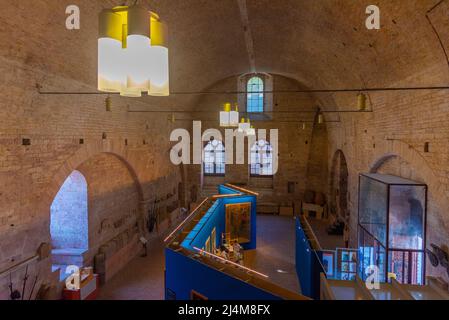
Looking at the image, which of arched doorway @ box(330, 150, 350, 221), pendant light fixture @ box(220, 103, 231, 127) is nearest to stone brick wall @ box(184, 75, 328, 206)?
arched doorway @ box(330, 150, 350, 221)

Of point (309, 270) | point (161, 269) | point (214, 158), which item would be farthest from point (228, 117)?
point (214, 158)

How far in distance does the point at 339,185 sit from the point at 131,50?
41.9 ft

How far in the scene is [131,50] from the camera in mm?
1910

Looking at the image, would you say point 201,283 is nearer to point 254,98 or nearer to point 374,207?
point 374,207

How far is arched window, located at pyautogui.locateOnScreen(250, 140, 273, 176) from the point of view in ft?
54.2

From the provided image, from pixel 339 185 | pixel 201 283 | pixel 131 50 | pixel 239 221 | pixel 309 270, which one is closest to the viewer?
pixel 131 50

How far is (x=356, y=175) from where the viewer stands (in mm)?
10016

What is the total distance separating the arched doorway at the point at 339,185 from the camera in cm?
1296

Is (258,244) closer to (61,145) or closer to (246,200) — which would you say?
(246,200)

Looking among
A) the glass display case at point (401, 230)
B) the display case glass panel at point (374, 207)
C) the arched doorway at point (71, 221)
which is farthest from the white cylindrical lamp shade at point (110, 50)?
the arched doorway at point (71, 221)

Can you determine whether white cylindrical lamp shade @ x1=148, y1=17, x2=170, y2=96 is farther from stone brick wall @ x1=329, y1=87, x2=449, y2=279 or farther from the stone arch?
the stone arch

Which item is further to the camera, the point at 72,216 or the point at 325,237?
the point at 325,237

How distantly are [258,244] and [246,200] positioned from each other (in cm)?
175

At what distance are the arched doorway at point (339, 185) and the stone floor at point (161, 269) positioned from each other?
2228mm
